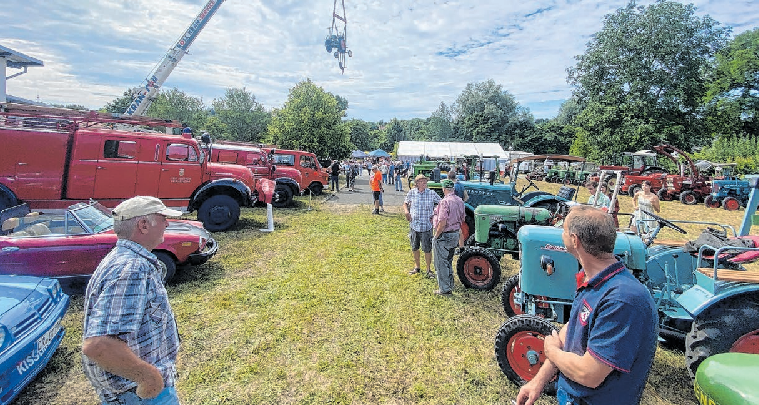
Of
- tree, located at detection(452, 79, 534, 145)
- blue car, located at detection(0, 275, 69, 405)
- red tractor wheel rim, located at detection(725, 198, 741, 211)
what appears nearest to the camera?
blue car, located at detection(0, 275, 69, 405)

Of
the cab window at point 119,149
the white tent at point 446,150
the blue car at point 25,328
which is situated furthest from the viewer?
the white tent at point 446,150

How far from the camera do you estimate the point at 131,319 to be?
1.61 metres

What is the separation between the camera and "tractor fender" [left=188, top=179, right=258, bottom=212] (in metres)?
8.88

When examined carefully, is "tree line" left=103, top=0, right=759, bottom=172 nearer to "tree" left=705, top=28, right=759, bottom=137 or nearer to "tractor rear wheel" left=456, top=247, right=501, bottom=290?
"tree" left=705, top=28, right=759, bottom=137

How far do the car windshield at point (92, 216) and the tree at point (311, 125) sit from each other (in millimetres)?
20401

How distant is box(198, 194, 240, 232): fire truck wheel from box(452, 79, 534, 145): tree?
5057 cm

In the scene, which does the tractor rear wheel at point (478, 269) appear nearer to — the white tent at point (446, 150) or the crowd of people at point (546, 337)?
the crowd of people at point (546, 337)

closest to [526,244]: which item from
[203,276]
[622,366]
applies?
[622,366]

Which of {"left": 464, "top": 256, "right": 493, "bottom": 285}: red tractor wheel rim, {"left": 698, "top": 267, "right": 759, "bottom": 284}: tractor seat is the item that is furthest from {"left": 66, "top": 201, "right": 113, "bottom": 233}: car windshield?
{"left": 698, "top": 267, "right": 759, "bottom": 284}: tractor seat

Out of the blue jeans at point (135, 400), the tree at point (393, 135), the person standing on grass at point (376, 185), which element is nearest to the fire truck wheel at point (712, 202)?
the person standing on grass at point (376, 185)

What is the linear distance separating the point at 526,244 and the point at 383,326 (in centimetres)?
198

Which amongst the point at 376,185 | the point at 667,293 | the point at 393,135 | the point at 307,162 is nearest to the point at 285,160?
the point at 307,162

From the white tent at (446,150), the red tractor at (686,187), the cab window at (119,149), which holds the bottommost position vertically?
the cab window at (119,149)

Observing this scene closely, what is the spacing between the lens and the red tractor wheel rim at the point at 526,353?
3334 millimetres
